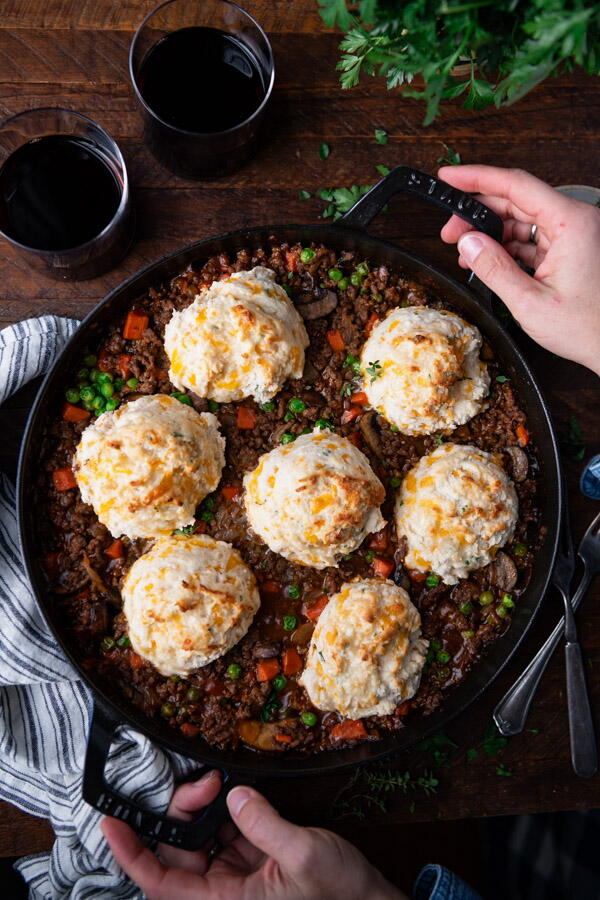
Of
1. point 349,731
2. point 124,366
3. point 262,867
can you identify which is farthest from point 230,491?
point 262,867

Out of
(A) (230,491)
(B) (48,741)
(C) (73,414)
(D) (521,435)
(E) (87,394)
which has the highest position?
(D) (521,435)

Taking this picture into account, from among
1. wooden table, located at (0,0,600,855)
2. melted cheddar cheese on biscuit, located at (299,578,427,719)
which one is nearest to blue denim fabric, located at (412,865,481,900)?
wooden table, located at (0,0,600,855)

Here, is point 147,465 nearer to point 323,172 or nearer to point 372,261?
point 372,261

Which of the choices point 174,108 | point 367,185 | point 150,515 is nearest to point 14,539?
point 150,515

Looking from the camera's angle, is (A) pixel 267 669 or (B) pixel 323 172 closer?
(A) pixel 267 669

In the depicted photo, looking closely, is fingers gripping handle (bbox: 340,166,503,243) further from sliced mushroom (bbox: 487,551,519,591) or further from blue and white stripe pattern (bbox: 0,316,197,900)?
sliced mushroom (bbox: 487,551,519,591)

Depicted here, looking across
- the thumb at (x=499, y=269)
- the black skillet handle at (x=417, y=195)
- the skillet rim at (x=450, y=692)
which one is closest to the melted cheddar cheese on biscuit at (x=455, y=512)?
the skillet rim at (x=450, y=692)
